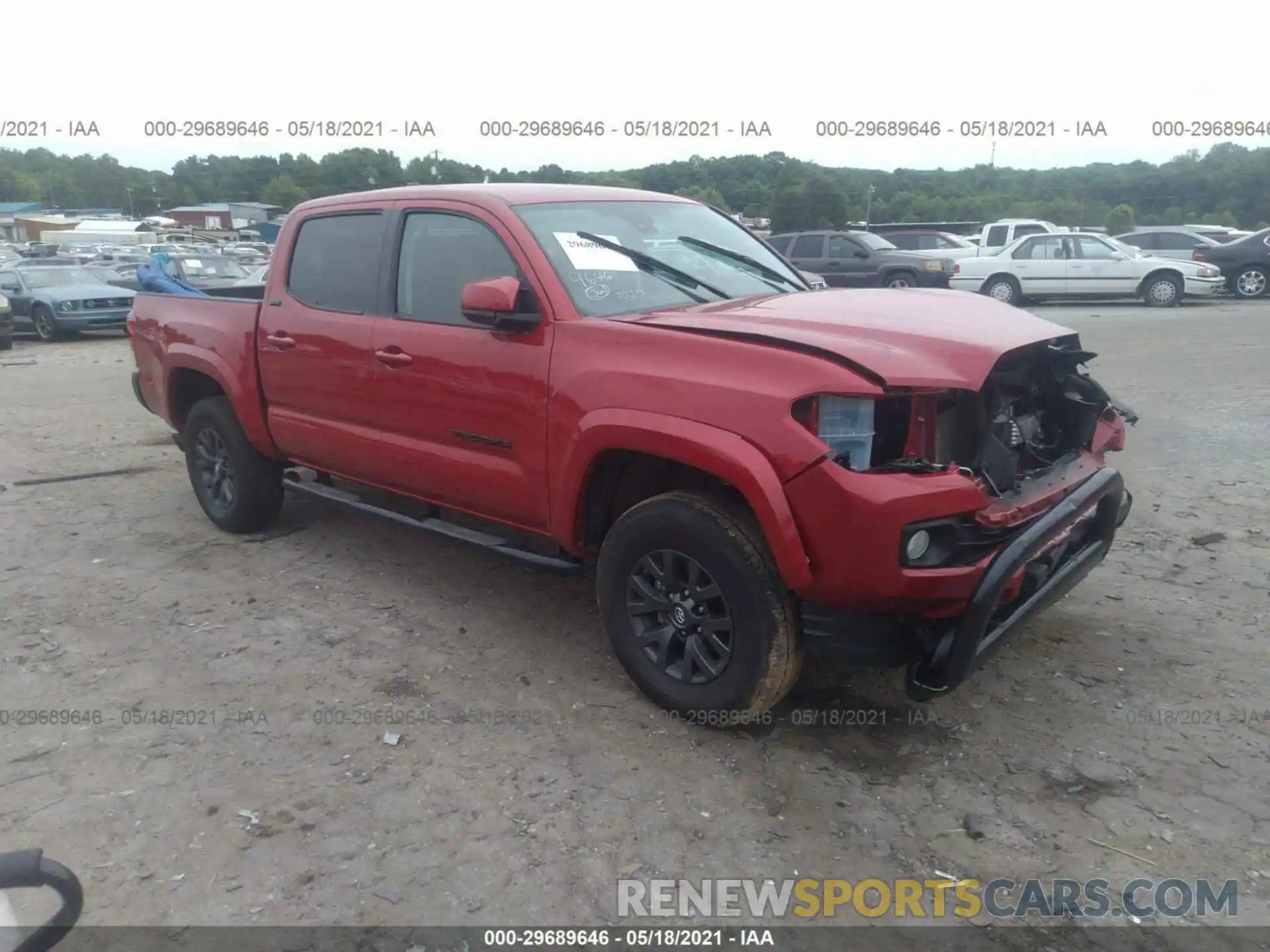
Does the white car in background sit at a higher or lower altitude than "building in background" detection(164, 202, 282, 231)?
lower

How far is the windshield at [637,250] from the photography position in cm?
389

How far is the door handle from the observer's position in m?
4.28

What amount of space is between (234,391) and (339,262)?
1.07 metres

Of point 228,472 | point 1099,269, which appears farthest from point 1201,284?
point 228,472

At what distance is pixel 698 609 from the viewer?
3.45 metres

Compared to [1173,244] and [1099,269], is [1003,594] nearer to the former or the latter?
[1099,269]

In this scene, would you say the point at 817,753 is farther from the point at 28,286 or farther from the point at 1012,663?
the point at 28,286

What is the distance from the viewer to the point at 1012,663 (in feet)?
13.1

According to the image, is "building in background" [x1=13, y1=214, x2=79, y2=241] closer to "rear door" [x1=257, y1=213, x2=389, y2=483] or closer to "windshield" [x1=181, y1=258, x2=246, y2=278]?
"windshield" [x1=181, y1=258, x2=246, y2=278]

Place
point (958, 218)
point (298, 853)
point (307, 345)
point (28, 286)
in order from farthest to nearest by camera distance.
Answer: point (958, 218) < point (28, 286) < point (307, 345) < point (298, 853)

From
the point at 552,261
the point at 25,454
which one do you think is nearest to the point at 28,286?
the point at 25,454

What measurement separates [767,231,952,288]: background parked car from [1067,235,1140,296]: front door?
7.52 feet

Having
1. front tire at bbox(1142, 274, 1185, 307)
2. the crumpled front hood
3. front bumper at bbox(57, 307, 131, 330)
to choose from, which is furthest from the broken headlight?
front tire at bbox(1142, 274, 1185, 307)

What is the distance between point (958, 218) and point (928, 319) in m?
39.1
